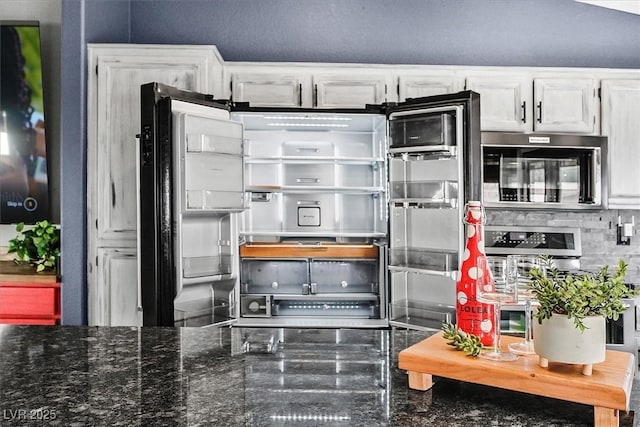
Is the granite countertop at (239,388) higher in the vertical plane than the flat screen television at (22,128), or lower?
lower

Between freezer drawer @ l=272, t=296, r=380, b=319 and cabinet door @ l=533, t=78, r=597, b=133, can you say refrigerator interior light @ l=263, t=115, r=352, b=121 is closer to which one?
freezer drawer @ l=272, t=296, r=380, b=319

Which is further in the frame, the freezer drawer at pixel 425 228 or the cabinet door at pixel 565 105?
the cabinet door at pixel 565 105

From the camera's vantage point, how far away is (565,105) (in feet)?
12.2

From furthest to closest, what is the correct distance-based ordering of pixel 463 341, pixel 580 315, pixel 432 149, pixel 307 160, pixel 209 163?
pixel 307 160 → pixel 432 149 → pixel 209 163 → pixel 463 341 → pixel 580 315

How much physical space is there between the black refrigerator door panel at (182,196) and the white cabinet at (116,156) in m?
0.52

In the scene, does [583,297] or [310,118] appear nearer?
[583,297]

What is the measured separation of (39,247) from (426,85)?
2.72m

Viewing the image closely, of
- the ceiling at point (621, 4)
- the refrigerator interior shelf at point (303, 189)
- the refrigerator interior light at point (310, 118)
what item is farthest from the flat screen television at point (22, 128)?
the ceiling at point (621, 4)

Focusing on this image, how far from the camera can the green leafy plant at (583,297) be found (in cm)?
95

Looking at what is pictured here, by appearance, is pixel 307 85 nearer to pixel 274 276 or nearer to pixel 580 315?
pixel 274 276

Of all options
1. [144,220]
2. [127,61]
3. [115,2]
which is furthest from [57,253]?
[115,2]

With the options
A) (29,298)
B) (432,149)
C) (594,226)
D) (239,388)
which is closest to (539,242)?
(594,226)

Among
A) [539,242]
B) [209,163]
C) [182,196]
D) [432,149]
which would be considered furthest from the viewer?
[539,242]

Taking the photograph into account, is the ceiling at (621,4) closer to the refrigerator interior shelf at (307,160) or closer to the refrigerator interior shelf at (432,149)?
the refrigerator interior shelf at (432,149)
